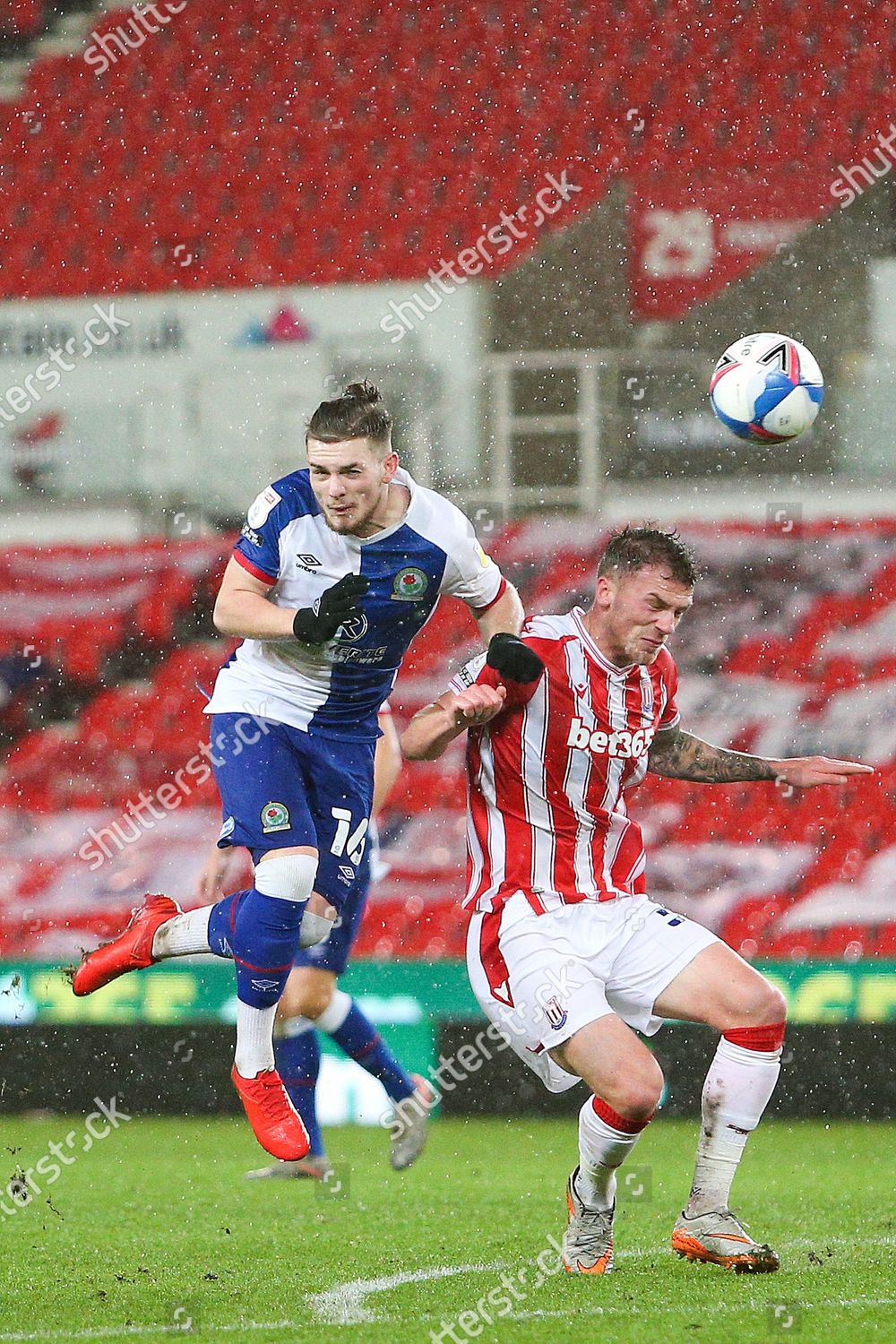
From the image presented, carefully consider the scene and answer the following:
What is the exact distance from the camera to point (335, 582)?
15.3 feet

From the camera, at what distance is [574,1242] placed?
4359 mm

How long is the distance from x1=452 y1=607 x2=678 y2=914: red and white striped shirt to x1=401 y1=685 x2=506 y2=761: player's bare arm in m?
0.17

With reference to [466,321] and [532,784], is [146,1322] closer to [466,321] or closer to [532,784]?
[532,784]

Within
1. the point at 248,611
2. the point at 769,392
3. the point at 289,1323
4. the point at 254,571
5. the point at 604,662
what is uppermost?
the point at 769,392

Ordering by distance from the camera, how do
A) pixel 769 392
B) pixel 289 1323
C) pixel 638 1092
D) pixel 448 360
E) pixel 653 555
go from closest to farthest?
pixel 289 1323 < pixel 638 1092 < pixel 653 555 < pixel 769 392 < pixel 448 360

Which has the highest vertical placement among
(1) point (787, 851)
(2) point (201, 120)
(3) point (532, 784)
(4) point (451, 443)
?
(2) point (201, 120)

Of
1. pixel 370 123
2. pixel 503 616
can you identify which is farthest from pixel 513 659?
pixel 370 123

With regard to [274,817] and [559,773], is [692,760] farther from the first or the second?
[274,817]

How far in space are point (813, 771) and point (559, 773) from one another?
69 cm

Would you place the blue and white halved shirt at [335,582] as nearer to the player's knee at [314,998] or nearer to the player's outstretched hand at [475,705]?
the player's outstretched hand at [475,705]

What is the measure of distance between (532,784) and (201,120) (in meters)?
9.82

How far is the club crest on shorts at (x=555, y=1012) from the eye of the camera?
422 centimetres

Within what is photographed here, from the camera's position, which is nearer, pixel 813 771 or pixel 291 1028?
pixel 813 771

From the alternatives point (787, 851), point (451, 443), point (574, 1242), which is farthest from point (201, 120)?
point (574, 1242)
